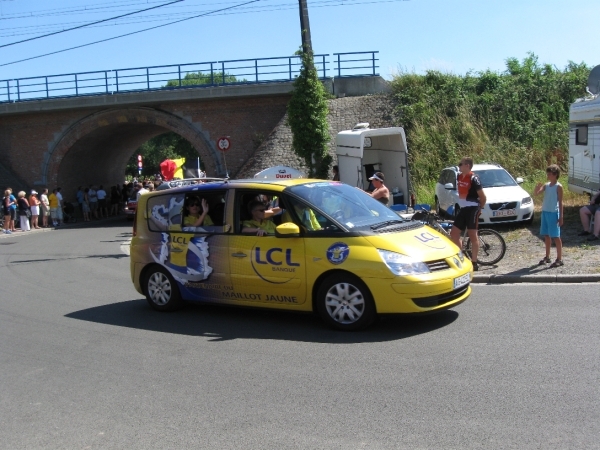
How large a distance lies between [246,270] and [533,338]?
3.37m

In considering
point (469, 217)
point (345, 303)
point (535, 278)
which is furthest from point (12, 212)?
point (345, 303)

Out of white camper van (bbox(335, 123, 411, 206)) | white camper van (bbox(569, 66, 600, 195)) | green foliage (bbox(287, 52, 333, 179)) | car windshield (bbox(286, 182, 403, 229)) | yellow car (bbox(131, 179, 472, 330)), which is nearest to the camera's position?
yellow car (bbox(131, 179, 472, 330))

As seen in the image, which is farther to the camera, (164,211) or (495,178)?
(495,178)

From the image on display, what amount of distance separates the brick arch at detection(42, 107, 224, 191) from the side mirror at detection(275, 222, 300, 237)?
78.2 ft

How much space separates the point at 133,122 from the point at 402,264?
1119 inches

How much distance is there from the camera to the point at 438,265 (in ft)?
24.5

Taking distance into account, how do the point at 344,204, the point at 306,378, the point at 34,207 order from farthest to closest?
the point at 34,207 < the point at 344,204 < the point at 306,378

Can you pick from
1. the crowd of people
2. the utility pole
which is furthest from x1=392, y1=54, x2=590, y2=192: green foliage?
the crowd of people

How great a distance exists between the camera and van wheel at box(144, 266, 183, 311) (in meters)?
9.21

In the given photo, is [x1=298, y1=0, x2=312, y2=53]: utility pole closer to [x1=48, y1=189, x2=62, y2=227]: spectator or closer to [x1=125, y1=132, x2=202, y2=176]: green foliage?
[x1=48, y1=189, x2=62, y2=227]: spectator

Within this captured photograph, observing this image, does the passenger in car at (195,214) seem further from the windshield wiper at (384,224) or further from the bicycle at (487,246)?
the bicycle at (487,246)

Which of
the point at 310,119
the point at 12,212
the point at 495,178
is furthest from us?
the point at 12,212

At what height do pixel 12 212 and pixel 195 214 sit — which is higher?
pixel 195 214

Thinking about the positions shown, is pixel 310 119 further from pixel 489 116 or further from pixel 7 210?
pixel 7 210
